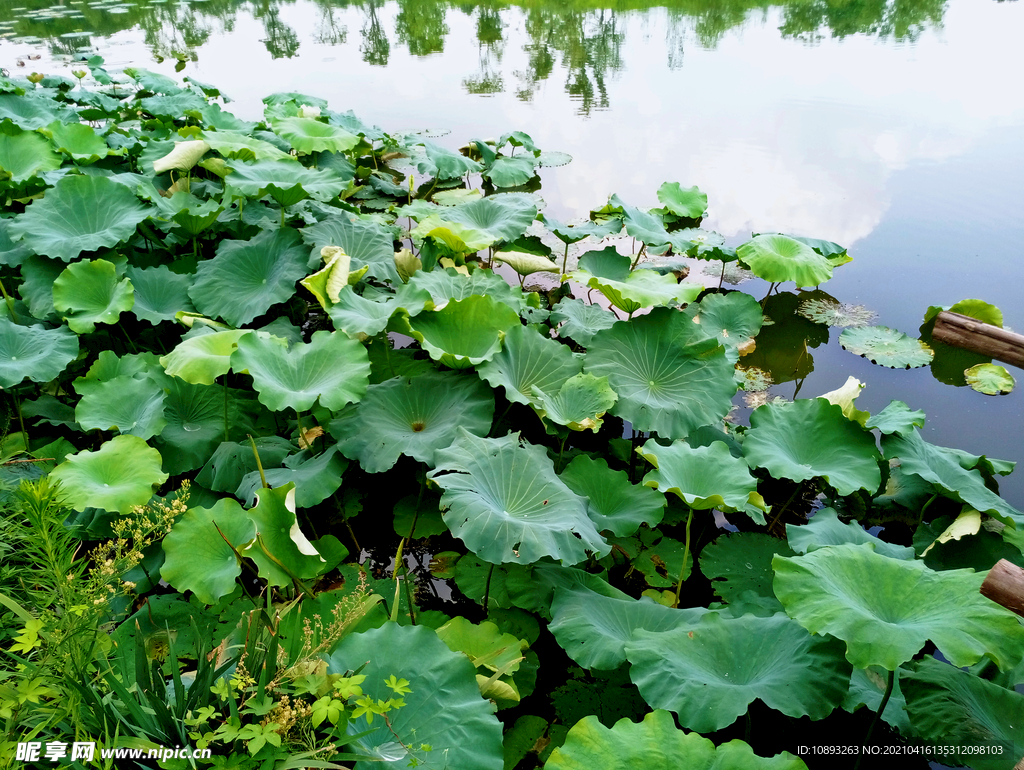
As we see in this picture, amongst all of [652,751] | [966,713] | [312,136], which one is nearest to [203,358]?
[652,751]

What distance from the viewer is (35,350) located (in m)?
2.33

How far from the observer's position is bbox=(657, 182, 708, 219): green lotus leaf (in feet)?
13.0

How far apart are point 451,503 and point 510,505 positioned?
0.20 metres

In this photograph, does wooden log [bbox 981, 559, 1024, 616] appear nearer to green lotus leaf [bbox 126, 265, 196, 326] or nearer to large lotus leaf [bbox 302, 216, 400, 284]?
large lotus leaf [bbox 302, 216, 400, 284]

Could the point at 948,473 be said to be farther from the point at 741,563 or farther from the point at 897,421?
the point at 741,563

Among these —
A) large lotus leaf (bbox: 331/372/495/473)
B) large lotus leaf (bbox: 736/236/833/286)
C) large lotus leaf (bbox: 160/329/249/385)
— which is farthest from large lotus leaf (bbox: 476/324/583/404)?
large lotus leaf (bbox: 736/236/833/286)

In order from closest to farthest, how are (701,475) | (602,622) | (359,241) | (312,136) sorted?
(602,622), (701,475), (359,241), (312,136)

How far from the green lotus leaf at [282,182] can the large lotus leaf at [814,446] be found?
6.68 ft

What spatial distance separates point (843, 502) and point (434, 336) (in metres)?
1.49

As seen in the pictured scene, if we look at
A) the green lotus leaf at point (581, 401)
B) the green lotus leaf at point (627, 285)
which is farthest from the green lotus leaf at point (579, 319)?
the green lotus leaf at point (581, 401)

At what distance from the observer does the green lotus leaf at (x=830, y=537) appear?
169cm

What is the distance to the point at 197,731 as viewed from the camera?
3.26 feet

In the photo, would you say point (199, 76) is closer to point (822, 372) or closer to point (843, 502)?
point (822, 372)

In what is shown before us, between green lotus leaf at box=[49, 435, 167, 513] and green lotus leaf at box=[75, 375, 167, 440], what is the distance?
0.37 feet
